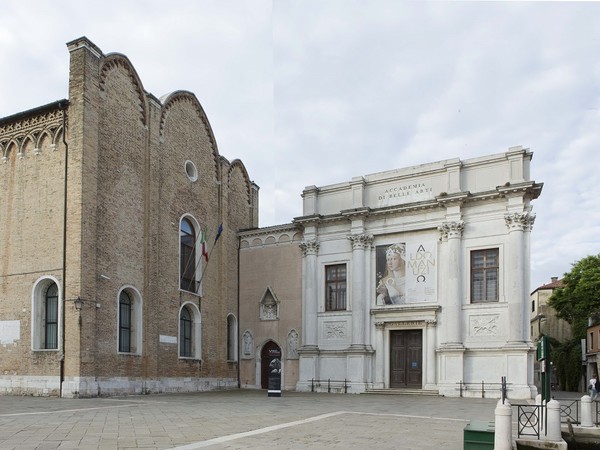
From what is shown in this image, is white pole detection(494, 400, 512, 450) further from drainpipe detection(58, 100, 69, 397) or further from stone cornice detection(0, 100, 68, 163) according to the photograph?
stone cornice detection(0, 100, 68, 163)

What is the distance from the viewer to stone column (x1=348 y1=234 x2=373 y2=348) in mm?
24875

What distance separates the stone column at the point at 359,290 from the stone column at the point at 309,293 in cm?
186

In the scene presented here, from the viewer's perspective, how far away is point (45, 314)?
64.2 feet

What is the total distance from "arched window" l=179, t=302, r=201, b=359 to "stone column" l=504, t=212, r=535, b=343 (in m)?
12.5

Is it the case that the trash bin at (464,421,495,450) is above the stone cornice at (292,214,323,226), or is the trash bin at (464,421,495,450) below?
below

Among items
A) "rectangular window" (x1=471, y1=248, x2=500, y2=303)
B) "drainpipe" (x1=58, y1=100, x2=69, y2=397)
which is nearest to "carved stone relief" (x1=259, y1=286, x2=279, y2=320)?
"rectangular window" (x1=471, y1=248, x2=500, y2=303)

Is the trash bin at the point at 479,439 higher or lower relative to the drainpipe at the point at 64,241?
lower

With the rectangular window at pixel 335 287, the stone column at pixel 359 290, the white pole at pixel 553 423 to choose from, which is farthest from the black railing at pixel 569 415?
the rectangular window at pixel 335 287

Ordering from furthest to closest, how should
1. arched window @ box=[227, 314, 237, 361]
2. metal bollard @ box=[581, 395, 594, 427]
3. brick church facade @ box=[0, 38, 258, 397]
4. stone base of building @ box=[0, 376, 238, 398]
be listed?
arched window @ box=[227, 314, 237, 361], brick church facade @ box=[0, 38, 258, 397], stone base of building @ box=[0, 376, 238, 398], metal bollard @ box=[581, 395, 594, 427]

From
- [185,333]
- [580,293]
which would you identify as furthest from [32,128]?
[580,293]

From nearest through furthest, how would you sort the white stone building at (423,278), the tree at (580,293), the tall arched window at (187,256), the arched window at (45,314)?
the arched window at (45,314), the white stone building at (423,278), the tall arched window at (187,256), the tree at (580,293)

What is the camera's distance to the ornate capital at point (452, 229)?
23.4 m

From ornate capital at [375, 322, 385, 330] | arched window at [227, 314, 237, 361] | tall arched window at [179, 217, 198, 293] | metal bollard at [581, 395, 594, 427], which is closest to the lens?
metal bollard at [581, 395, 594, 427]

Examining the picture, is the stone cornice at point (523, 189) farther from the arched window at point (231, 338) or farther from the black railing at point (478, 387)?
the arched window at point (231, 338)
